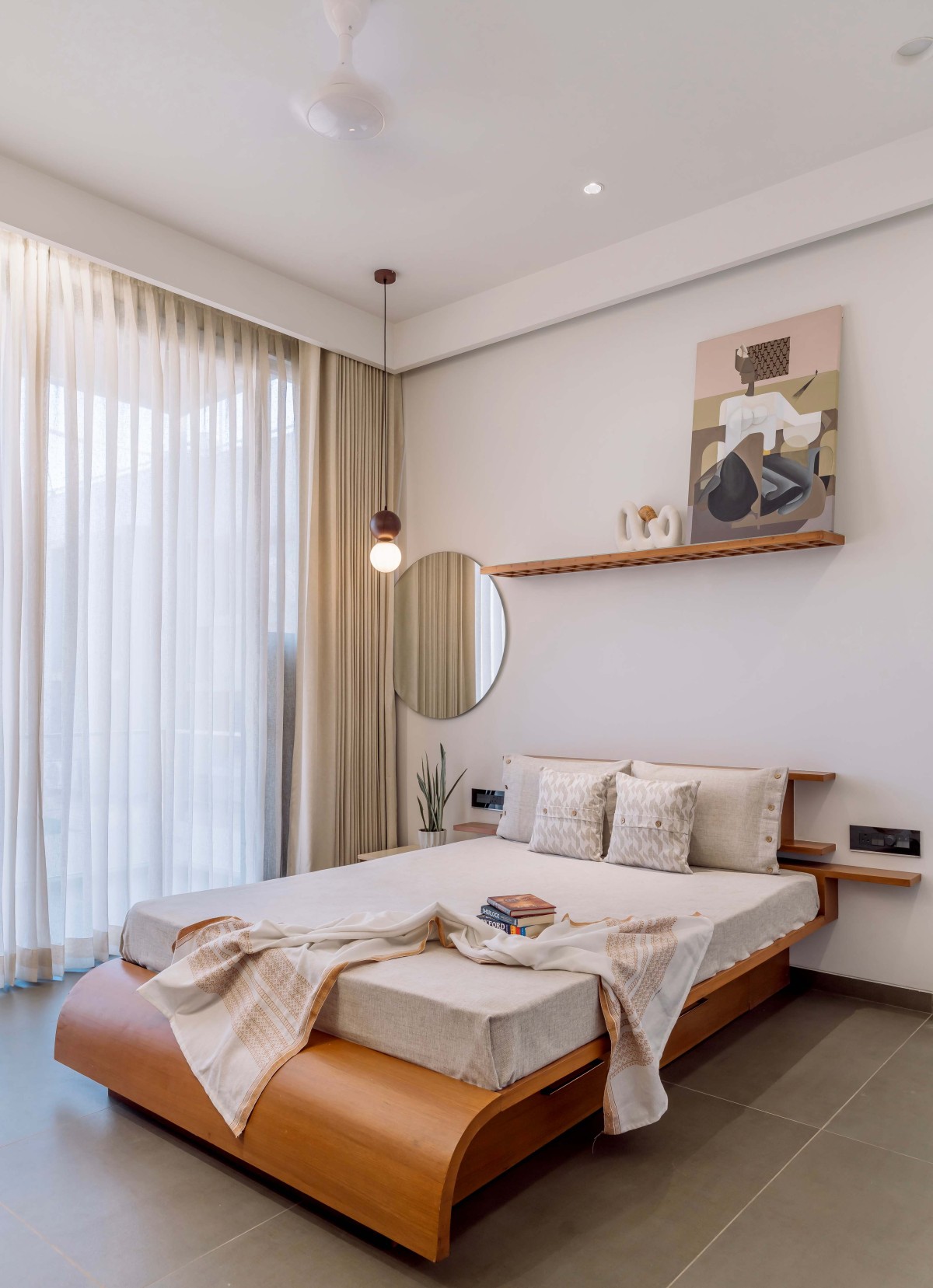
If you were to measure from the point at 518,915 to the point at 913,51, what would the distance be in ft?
9.73

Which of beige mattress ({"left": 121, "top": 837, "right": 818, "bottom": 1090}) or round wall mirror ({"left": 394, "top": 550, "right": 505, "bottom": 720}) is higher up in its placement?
round wall mirror ({"left": 394, "top": 550, "right": 505, "bottom": 720})

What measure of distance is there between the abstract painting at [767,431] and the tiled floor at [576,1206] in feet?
6.87

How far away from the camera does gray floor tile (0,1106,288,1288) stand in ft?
6.07

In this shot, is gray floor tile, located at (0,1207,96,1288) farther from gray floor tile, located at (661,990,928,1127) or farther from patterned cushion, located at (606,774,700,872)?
patterned cushion, located at (606,774,700,872)

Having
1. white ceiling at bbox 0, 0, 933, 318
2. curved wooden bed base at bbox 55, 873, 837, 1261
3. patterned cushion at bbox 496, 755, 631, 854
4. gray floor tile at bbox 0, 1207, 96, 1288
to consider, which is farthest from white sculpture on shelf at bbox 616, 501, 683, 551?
gray floor tile at bbox 0, 1207, 96, 1288

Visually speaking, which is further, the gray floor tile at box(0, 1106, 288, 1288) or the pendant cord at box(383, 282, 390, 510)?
the pendant cord at box(383, 282, 390, 510)

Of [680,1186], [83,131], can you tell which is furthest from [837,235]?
[680,1186]

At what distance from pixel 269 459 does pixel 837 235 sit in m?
2.78

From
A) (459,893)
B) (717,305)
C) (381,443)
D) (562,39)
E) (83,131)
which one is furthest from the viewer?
(381,443)

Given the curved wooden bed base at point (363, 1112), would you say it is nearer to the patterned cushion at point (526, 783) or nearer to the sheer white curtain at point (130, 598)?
the sheer white curtain at point (130, 598)

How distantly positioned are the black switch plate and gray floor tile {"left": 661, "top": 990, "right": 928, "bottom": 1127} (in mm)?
588

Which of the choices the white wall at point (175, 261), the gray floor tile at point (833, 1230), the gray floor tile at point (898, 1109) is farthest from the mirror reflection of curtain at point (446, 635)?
the gray floor tile at point (833, 1230)

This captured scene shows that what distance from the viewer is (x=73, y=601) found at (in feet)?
12.2

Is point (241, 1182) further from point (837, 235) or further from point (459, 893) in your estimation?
point (837, 235)
